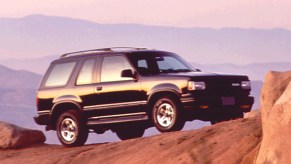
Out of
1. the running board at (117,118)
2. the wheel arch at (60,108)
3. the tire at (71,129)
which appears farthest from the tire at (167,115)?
the wheel arch at (60,108)

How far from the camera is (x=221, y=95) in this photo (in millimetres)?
16953

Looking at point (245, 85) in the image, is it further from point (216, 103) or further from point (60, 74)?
point (60, 74)

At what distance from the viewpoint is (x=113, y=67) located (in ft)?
58.9

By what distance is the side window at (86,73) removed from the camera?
721 inches

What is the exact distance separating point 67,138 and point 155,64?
2647 millimetres

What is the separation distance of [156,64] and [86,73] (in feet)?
5.39

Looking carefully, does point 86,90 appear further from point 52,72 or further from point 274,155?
point 274,155

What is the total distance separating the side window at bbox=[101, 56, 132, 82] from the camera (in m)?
17.7

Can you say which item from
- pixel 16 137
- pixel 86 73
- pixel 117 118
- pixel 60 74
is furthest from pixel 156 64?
pixel 16 137

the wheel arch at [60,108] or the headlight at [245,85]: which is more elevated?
the headlight at [245,85]

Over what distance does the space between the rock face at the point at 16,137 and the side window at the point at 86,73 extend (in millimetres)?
3628

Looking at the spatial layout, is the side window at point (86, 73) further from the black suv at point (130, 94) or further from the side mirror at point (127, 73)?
the side mirror at point (127, 73)

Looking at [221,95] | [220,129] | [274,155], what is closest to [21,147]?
[221,95]

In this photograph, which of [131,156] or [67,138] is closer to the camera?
[131,156]
